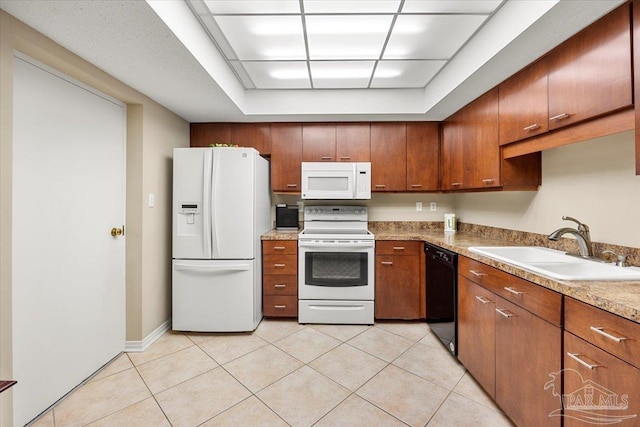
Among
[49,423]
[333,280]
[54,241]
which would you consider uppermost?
[54,241]

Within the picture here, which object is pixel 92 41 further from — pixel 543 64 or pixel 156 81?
pixel 543 64

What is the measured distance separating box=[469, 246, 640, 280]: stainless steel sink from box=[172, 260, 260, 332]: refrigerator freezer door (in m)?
1.91

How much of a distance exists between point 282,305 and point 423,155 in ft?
7.37

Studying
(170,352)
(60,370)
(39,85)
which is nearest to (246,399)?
(170,352)

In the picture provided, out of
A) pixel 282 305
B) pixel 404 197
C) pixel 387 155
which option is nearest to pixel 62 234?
pixel 282 305

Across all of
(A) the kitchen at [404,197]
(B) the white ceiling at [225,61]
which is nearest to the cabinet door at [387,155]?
(B) the white ceiling at [225,61]

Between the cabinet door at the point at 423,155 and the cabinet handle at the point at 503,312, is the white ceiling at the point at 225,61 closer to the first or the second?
the cabinet door at the point at 423,155

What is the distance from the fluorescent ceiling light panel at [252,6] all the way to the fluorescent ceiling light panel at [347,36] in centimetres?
15

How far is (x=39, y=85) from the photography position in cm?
153

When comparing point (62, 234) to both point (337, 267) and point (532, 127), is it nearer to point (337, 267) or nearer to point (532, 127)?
point (337, 267)

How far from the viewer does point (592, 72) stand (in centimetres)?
132

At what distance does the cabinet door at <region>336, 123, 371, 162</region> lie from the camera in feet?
9.82

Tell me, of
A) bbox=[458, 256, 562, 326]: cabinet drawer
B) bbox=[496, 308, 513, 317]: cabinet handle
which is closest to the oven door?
bbox=[458, 256, 562, 326]: cabinet drawer

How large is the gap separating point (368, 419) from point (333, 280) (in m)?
1.26
